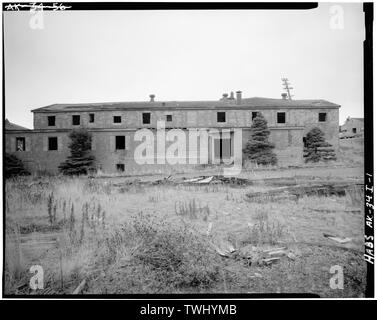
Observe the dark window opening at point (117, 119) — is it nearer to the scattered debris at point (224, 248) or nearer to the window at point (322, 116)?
the scattered debris at point (224, 248)

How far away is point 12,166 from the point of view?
4941 millimetres

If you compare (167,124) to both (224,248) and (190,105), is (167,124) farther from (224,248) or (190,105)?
(224,248)

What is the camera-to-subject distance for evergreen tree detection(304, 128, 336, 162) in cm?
542

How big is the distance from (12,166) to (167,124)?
3.20 metres

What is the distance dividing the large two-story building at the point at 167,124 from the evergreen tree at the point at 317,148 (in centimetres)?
11

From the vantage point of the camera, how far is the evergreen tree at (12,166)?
16.1 feet

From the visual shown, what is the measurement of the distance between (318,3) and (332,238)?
4.44 m

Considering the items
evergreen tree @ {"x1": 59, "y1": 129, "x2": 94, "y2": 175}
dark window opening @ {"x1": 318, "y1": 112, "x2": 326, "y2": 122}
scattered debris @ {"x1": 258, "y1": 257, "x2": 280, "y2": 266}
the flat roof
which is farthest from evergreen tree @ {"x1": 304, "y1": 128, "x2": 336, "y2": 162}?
evergreen tree @ {"x1": 59, "y1": 129, "x2": 94, "y2": 175}

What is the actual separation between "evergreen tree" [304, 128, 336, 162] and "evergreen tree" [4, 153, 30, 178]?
19.6ft

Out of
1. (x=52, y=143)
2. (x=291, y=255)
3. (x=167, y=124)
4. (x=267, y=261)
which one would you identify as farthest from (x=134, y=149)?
(x=291, y=255)

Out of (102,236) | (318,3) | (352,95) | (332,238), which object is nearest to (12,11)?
(102,236)

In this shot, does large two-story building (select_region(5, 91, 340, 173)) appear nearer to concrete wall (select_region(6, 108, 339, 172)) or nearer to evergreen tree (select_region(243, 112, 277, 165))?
concrete wall (select_region(6, 108, 339, 172))

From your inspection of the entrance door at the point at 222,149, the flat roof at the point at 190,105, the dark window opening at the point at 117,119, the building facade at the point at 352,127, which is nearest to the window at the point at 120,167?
the dark window opening at the point at 117,119
